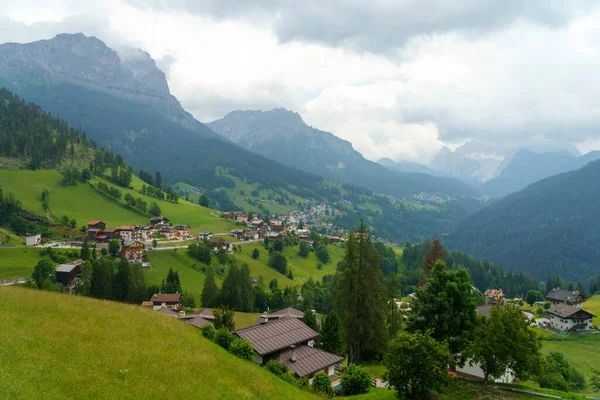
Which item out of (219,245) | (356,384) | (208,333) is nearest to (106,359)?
(208,333)

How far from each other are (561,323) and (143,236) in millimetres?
121579

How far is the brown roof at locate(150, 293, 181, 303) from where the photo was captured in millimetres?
78625

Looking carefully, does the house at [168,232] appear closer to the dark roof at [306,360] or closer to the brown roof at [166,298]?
the brown roof at [166,298]

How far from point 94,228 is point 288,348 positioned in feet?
347

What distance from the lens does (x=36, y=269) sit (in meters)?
80.3

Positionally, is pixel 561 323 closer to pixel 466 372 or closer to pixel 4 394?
pixel 466 372

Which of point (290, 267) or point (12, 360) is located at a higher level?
point (12, 360)

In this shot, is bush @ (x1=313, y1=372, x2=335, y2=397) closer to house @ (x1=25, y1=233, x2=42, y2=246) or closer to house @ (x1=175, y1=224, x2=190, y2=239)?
house @ (x1=25, y1=233, x2=42, y2=246)

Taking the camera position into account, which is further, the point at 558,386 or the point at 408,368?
the point at 558,386

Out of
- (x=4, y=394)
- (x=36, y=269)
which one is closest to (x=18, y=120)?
(x=36, y=269)

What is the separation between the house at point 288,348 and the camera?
33.4 meters

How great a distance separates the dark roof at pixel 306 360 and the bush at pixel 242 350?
4414mm

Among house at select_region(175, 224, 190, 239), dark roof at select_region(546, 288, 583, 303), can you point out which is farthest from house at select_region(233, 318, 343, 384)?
house at select_region(175, 224, 190, 239)

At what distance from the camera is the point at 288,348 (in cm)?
3588
